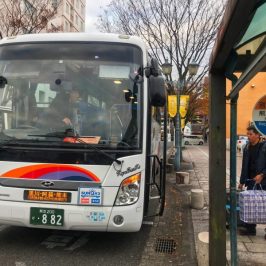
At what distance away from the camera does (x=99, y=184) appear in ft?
17.8

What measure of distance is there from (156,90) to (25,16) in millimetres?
16204

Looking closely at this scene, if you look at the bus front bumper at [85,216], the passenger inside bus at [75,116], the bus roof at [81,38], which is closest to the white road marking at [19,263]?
the bus front bumper at [85,216]

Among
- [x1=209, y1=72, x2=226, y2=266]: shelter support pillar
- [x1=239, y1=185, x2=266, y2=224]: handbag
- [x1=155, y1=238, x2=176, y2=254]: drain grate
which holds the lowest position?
[x1=155, y1=238, x2=176, y2=254]: drain grate

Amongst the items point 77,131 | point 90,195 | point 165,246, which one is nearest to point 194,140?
point 165,246

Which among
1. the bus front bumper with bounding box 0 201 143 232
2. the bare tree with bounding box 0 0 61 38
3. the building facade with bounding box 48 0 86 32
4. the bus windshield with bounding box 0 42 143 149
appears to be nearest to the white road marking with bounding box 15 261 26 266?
the bus front bumper with bounding box 0 201 143 232

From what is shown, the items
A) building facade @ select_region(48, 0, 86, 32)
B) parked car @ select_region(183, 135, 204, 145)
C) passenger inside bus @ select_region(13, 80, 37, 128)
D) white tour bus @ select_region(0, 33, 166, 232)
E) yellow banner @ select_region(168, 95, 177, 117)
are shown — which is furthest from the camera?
building facade @ select_region(48, 0, 86, 32)

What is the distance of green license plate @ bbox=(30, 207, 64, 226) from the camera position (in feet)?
17.7

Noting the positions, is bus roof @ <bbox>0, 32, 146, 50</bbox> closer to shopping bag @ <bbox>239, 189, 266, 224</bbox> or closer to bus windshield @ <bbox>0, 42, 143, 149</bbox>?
bus windshield @ <bbox>0, 42, 143, 149</bbox>

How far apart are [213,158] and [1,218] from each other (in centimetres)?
292

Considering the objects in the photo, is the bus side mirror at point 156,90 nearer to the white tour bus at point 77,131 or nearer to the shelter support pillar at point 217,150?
the white tour bus at point 77,131

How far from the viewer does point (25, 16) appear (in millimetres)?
20188

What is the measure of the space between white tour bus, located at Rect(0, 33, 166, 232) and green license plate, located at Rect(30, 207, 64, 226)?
0.04 ft

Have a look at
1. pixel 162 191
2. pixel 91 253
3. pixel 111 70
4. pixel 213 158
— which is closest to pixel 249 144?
pixel 162 191

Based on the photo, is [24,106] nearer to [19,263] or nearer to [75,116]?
[75,116]
